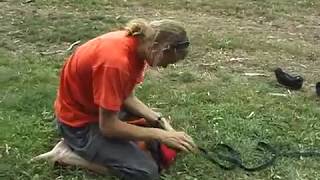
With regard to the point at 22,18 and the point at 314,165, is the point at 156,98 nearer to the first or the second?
the point at 314,165

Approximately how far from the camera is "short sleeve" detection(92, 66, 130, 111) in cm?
347

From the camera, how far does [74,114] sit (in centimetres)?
390

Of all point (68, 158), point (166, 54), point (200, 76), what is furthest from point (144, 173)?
point (200, 76)

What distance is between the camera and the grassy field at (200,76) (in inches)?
166

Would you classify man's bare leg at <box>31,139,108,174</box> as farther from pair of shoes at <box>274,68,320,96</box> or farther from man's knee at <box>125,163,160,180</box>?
pair of shoes at <box>274,68,320,96</box>

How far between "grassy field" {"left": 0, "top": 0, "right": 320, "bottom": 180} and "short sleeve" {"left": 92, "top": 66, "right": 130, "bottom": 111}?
1.84ft

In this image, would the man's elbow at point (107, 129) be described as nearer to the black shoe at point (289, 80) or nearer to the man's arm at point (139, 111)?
the man's arm at point (139, 111)

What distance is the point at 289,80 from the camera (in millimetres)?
5730

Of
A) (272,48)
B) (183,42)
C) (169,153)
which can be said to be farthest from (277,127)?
(272,48)

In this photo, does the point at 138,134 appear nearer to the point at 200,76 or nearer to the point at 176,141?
the point at 176,141

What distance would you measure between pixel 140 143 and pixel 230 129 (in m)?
0.88

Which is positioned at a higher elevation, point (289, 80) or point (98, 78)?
point (98, 78)

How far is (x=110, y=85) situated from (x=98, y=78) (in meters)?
0.09

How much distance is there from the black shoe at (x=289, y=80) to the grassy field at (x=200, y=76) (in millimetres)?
62
